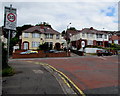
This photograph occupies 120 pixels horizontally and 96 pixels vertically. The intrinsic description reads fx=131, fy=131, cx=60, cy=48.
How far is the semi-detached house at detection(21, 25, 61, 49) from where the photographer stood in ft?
143

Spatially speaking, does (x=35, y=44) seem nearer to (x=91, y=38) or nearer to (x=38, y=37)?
(x=38, y=37)

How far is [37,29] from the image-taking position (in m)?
46.5

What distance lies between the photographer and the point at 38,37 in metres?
45.0

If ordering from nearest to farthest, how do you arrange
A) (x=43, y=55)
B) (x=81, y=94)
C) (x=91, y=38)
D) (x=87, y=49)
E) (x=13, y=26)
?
(x=81, y=94)
(x=13, y=26)
(x=43, y=55)
(x=87, y=49)
(x=91, y=38)

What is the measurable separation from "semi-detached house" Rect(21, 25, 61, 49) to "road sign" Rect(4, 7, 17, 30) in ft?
112

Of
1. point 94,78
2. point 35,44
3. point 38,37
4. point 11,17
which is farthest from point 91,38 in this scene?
point 11,17

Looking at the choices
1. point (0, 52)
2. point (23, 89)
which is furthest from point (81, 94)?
point (0, 52)

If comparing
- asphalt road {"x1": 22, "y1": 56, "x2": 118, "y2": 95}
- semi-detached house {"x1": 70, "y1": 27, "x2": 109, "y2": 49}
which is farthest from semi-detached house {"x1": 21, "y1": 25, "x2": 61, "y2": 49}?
asphalt road {"x1": 22, "y1": 56, "x2": 118, "y2": 95}

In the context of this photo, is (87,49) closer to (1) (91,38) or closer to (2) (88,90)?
(1) (91,38)

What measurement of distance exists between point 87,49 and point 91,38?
324 inches

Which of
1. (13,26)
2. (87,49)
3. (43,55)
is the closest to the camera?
(13,26)

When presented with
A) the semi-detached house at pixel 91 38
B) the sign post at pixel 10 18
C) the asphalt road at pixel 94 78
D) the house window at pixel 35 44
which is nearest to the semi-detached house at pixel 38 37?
the house window at pixel 35 44

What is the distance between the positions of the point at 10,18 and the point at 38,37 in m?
35.3

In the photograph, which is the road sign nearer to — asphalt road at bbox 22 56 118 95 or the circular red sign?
the circular red sign
